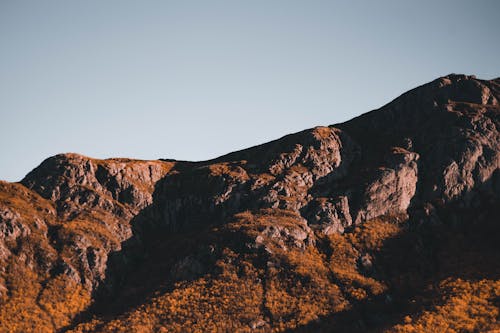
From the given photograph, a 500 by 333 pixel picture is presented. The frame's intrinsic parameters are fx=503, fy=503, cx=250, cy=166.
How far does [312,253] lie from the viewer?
193 meters

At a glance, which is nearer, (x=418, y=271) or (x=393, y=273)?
(x=393, y=273)

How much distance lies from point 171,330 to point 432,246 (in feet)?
341

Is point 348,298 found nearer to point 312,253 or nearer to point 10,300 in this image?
point 312,253

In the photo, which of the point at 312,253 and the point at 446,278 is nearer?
the point at 446,278

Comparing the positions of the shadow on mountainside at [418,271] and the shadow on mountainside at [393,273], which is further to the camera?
the shadow on mountainside at [393,273]

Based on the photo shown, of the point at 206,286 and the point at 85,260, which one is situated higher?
the point at 85,260

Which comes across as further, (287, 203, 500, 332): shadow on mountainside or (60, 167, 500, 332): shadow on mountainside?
(60, 167, 500, 332): shadow on mountainside

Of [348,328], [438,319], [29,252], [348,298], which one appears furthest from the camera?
[29,252]

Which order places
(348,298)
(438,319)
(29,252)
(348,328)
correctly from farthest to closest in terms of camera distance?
1. (29,252)
2. (348,298)
3. (348,328)
4. (438,319)

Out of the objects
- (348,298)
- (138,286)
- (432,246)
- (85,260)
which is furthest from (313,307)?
(85,260)

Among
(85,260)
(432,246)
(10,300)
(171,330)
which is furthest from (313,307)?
(10,300)

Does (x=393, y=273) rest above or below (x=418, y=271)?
above

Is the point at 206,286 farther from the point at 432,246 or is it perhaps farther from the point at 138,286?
the point at 432,246

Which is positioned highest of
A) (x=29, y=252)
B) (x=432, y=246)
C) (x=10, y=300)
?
(x=29, y=252)
